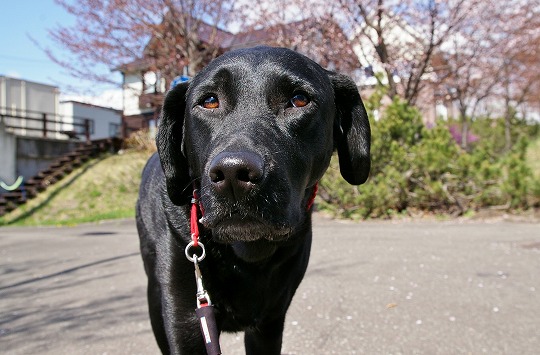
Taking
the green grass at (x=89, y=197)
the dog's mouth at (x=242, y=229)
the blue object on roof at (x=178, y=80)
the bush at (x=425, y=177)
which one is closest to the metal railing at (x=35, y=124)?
the green grass at (x=89, y=197)

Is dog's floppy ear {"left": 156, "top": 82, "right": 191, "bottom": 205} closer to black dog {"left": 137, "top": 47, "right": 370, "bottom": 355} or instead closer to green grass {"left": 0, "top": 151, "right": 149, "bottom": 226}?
black dog {"left": 137, "top": 47, "right": 370, "bottom": 355}

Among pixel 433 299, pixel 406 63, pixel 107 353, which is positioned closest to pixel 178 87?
pixel 107 353

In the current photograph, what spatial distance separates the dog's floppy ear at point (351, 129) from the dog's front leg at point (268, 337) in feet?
2.51

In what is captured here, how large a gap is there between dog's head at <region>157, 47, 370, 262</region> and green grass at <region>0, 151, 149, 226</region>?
39.6 ft

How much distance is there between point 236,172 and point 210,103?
0.57m

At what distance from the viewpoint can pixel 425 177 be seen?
9875 millimetres

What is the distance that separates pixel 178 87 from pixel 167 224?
61 centimetres

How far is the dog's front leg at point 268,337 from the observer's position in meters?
2.21

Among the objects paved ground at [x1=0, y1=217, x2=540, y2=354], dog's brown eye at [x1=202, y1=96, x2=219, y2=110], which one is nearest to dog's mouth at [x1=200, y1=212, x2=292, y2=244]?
dog's brown eye at [x1=202, y1=96, x2=219, y2=110]

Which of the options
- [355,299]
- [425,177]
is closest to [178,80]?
[355,299]

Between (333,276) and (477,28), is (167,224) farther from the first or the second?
(477,28)

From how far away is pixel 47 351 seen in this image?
3.03 meters

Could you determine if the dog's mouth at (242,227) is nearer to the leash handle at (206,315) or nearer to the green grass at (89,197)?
the leash handle at (206,315)

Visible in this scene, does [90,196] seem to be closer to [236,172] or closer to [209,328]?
[209,328]
